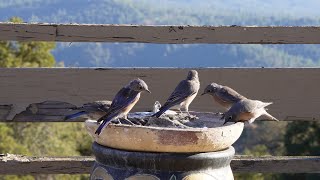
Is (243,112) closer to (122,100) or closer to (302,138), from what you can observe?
(122,100)

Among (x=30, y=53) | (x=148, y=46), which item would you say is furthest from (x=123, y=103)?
(x=148, y=46)

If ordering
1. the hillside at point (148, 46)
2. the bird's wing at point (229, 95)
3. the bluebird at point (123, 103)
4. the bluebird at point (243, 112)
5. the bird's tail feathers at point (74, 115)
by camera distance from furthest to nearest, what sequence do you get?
the hillside at point (148, 46), the bird's wing at point (229, 95), the bird's tail feathers at point (74, 115), the bluebird at point (243, 112), the bluebird at point (123, 103)

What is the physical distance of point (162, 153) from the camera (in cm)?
248

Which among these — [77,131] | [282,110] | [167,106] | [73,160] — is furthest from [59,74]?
[77,131]

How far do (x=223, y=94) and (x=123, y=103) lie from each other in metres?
0.93

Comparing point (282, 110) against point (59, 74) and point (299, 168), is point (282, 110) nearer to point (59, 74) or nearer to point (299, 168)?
point (299, 168)

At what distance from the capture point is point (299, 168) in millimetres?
4031

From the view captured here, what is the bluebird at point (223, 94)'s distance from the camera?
148 inches

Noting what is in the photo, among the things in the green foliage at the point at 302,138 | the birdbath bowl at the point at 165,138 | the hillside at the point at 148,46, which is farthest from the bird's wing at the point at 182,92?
the green foliage at the point at 302,138

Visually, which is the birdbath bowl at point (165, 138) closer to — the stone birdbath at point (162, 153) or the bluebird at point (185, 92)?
the stone birdbath at point (162, 153)

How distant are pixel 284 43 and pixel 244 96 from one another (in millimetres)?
369

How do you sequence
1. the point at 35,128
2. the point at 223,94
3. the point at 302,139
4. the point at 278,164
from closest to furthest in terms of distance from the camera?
the point at 223,94 < the point at 278,164 < the point at 35,128 < the point at 302,139

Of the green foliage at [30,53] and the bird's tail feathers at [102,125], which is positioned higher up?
the bird's tail feathers at [102,125]

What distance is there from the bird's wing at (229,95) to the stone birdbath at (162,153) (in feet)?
3.77
